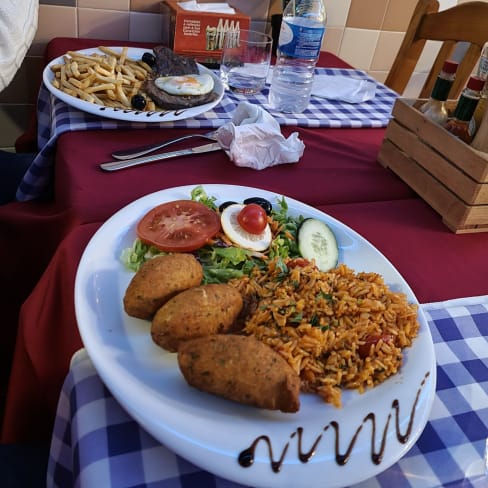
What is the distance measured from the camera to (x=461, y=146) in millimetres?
1032

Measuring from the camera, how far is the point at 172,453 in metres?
0.57

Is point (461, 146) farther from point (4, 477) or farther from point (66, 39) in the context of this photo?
point (66, 39)

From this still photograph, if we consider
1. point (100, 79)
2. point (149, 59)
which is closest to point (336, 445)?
point (100, 79)

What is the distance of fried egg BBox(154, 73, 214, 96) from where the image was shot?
1325 millimetres

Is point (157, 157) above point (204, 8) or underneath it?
underneath

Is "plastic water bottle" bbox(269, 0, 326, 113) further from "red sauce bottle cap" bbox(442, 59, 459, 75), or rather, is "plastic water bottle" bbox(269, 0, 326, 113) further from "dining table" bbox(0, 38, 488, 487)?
"red sauce bottle cap" bbox(442, 59, 459, 75)

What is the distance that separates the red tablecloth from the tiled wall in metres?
1.09

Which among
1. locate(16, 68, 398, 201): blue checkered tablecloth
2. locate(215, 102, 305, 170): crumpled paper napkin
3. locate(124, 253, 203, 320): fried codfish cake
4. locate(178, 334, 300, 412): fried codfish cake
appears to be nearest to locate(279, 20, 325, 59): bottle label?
locate(16, 68, 398, 201): blue checkered tablecloth

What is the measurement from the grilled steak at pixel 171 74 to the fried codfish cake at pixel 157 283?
2.34 ft

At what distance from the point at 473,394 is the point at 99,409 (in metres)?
0.55

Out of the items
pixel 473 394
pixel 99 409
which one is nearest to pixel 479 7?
pixel 473 394

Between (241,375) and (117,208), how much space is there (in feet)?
1.74

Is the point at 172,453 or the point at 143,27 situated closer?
the point at 172,453

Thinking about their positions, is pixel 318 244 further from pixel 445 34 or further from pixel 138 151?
pixel 445 34
